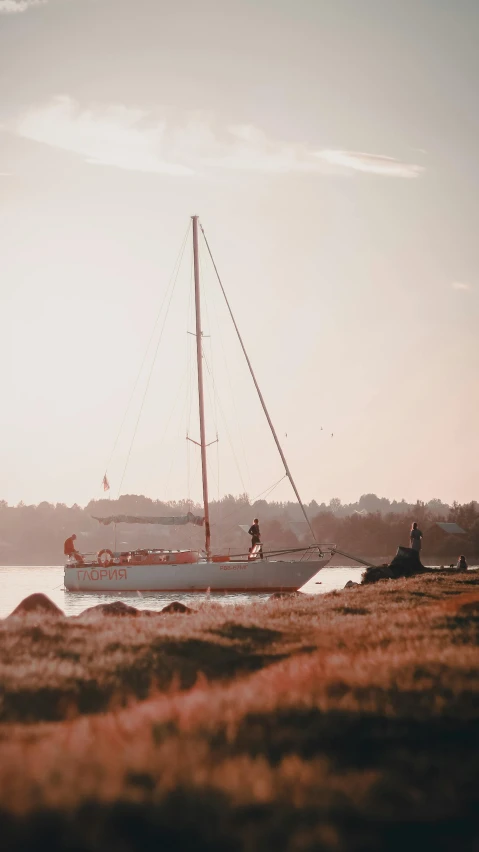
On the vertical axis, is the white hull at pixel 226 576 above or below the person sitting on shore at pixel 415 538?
below

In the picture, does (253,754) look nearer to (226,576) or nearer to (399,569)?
(399,569)

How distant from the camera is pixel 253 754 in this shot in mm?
5434

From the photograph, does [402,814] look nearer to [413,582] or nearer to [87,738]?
[87,738]

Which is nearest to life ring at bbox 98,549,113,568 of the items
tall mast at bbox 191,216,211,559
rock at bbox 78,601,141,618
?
tall mast at bbox 191,216,211,559

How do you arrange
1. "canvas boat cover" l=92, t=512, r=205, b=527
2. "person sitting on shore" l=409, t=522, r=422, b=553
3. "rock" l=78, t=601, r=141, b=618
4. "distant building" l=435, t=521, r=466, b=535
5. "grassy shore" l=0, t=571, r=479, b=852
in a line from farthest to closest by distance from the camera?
"distant building" l=435, t=521, r=466, b=535 < "canvas boat cover" l=92, t=512, r=205, b=527 < "person sitting on shore" l=409, t=522, r=422, b=553 < "rock" l=78, t=601, r=141, b=618 < "grassy shore" l=0, t=571, r=479, b=852

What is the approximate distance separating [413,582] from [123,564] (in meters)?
26.0

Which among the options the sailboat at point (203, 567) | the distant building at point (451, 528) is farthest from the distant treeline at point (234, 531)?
the sailboat at point (203, 567)

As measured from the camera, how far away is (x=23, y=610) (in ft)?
65.5

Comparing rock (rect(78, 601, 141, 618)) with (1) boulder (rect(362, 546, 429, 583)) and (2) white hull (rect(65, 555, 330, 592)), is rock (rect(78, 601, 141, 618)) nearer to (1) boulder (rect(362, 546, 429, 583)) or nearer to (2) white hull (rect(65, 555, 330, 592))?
(1) boulder (rect(362, 546, 429, 583))

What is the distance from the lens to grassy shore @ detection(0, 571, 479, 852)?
421 centimetres

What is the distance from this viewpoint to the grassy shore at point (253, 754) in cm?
421

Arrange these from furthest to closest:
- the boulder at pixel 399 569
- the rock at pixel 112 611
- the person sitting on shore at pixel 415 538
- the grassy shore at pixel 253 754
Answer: the person sitting on shore at pixel 415 538 → the boulder at pixel 399 569 → the rock at pixel 112 611 → the grassy shore at pixel 253 754

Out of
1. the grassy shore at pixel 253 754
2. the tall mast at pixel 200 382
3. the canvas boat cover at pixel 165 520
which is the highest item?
the tall mast at pixel 200 382

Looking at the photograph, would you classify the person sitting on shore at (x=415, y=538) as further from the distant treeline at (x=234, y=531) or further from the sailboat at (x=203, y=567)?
the distant treeline at (x=234, y=531)
